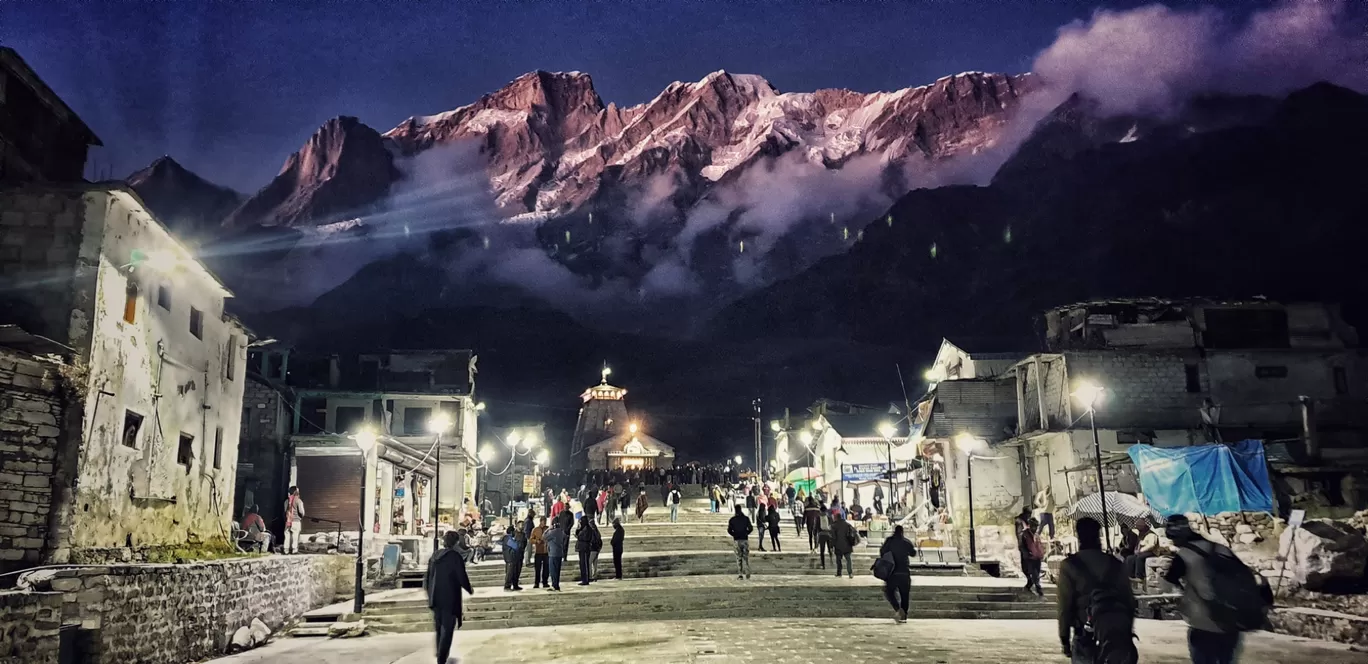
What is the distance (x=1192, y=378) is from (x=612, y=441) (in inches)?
1696

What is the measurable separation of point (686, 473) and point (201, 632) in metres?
41.5

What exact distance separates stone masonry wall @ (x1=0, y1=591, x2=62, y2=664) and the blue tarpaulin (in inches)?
953

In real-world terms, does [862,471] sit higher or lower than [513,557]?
higher

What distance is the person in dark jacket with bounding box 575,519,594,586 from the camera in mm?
20125

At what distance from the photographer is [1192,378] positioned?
3269 cm

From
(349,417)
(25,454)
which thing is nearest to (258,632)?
(25,454)

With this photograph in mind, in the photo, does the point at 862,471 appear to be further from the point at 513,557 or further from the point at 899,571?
the point at 899,571

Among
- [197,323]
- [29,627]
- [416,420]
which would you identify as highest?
[197,323]

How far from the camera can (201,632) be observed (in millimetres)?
13367

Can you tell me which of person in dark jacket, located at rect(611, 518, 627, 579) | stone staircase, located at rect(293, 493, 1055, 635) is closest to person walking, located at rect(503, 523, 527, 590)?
stone staircase, located at rect(293, 493, 1055, 635)

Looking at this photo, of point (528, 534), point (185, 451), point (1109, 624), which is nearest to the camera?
point (1109, 624)

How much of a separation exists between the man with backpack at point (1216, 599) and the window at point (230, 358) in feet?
73.9

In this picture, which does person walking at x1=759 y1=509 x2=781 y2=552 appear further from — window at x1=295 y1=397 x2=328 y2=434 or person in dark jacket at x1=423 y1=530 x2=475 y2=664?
window at x1=295 y1=397 x2=328 y2=434

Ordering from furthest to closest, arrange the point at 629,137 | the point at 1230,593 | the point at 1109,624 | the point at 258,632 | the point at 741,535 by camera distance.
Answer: the point at 629,137, the point at 741,535, the point at 258,632, the point at 1109,624, the point at 1230,593
